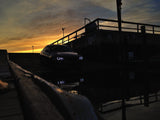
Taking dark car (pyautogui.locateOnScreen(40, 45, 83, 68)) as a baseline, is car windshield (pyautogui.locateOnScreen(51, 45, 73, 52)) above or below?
above

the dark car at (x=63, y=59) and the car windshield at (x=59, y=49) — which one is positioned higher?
the car windshield at (x=59, y=49)

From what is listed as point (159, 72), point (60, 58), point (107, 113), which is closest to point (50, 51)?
point (60, 58)

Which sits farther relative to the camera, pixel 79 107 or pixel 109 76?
pixel 109 76

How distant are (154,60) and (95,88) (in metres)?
10.4

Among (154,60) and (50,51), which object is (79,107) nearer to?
(50,51)

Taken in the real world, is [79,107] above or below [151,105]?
above

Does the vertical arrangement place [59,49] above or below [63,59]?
above

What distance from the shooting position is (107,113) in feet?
27.7

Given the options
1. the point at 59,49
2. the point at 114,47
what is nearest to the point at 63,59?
the point at 59,49

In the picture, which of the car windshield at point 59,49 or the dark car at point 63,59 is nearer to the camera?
the dark car at point 63,59

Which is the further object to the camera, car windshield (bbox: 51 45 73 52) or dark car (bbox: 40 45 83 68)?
car windshield (bbox: 51 45 73 52)

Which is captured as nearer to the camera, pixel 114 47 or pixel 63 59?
pixel 63 59

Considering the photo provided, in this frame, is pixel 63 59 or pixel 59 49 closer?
pixel 63 59

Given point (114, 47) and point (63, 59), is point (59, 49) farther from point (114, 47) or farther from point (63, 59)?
point (114, 47)
